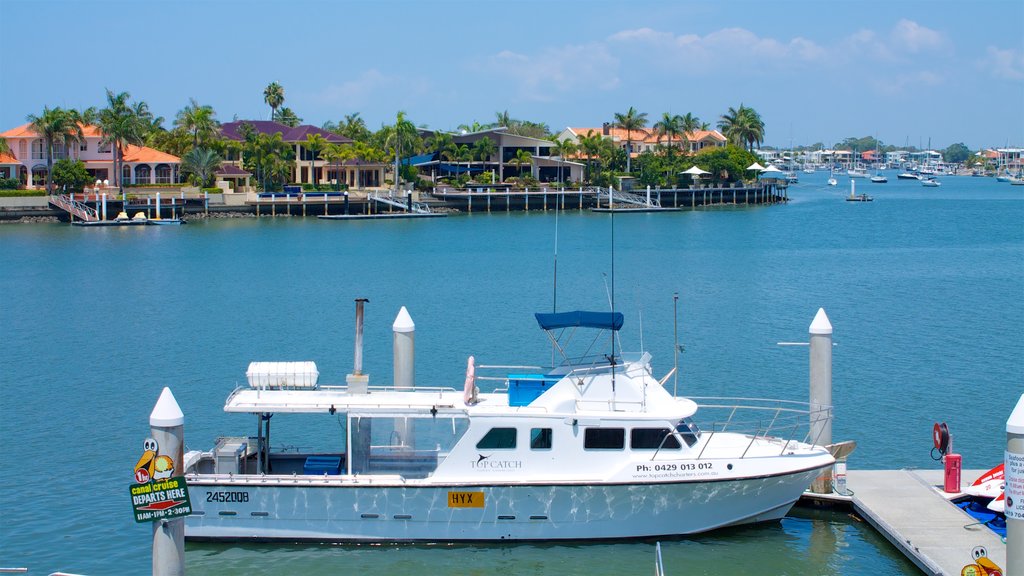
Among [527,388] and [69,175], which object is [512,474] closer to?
[527,388]

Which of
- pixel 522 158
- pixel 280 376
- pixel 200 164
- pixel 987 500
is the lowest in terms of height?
pixel 987 500

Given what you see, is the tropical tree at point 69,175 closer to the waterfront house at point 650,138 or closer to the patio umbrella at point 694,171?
the waterfront house at point 650,138

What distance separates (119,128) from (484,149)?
36432mm

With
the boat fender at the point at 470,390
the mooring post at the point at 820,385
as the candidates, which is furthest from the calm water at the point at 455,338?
the boat fender at the point at 470,390

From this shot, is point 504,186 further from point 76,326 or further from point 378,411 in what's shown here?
point 378,411

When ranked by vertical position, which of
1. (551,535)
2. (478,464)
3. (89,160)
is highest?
(89,160)

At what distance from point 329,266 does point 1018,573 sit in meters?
52.7

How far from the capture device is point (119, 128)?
9719 centimetres

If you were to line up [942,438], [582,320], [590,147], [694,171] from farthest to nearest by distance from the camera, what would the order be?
[694,171]
[590,147]
[942,438]
[582,320]

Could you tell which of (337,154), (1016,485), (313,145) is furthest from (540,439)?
(313,145)

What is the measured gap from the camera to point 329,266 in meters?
63.1

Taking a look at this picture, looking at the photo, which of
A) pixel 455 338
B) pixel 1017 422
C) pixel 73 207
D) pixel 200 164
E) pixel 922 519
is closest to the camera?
pixel 1017 422

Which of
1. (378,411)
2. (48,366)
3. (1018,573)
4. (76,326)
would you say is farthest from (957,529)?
(76,326)

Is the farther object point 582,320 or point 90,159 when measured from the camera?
point 90,159
